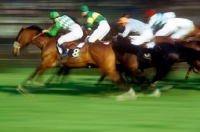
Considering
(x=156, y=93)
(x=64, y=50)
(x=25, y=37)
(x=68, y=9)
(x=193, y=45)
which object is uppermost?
(x=25, y=37)

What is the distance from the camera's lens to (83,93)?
40.1ft

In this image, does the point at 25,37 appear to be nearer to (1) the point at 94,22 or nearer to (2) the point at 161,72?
(1) the point at 94,22

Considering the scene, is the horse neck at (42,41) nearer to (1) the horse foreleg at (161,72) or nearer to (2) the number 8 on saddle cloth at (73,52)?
(2) the number 8 on saddle cloth at (73,52)

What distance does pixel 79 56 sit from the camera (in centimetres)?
1163

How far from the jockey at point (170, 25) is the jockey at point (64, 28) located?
1.73 meters

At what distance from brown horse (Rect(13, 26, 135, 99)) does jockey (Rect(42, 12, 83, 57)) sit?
154 millimetres

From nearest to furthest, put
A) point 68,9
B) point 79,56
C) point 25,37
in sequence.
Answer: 1. point 79,56
2. point 25,37
3. point 68,9

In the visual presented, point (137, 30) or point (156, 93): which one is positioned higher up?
point (137, 30)

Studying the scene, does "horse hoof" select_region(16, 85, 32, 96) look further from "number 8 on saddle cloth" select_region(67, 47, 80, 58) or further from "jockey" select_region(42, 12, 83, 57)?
"number 8 on saddle cloth" select_region(67, 47, 80, 58)

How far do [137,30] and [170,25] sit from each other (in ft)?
3.97

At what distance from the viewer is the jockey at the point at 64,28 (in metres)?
11.8

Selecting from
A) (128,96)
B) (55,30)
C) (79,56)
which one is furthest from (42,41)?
(128,96)

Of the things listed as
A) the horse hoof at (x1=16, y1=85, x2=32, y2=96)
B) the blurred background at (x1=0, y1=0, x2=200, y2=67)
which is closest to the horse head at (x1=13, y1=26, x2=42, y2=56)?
the horse hoof at (x1=16, y1=85, x2=32, y2=96)

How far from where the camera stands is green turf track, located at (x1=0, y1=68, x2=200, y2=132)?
8055 mm
